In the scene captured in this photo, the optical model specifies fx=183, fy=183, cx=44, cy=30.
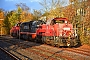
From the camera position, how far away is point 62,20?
63.4ft

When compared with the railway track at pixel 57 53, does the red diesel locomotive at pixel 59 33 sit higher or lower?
higher

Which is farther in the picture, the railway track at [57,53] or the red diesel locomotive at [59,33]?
the red diesel locomotive at [59,33]

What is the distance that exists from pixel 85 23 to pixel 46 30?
20.2 ft

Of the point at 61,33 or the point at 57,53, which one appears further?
the point at 61,33

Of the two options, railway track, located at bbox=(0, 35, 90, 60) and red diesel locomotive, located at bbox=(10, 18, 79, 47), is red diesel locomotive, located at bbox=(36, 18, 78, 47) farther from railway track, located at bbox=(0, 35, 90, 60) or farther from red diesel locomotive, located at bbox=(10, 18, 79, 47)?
railway track, located at bbox=(0, 35, 90, 60)

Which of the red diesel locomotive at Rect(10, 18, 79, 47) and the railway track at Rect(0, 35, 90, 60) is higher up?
the red diesel locomotive at Rect(10, 18, 79, 47)

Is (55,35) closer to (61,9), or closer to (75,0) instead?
(75,0)

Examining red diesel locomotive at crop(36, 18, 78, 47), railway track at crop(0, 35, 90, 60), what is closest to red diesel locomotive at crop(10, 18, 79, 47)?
red diesel locomotive at crop(36, 18, 78, 47)

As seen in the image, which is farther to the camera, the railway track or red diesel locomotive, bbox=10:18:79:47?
red diesel locomotive, bbox=10:18:79:47

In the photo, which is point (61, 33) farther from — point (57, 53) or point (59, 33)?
A: point (57, 53)

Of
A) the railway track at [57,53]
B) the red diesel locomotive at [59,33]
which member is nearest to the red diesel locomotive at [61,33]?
the red diesel locomotive at [59,33]

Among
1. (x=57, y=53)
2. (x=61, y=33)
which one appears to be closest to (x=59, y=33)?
(x=61, y=33)

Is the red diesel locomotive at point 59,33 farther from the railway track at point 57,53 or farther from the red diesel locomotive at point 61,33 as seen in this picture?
the railway track at point 57,53

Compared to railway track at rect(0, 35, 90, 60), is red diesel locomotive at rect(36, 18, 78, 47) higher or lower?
higher
